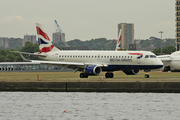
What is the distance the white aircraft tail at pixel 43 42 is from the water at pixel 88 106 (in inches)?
813

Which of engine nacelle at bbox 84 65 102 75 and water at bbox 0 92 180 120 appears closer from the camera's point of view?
water at bbox 0 92 180 120

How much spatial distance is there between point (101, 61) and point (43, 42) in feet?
39.5

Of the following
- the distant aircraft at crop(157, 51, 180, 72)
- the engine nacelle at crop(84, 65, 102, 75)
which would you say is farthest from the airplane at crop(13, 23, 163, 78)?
the distant aircraft at crop(157, 51, 180, 72)

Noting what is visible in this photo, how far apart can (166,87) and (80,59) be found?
21940 mm

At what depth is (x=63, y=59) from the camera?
6669cm

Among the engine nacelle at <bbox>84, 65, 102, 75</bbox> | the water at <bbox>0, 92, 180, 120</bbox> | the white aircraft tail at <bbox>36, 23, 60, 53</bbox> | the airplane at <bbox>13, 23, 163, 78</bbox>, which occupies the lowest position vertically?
the water at <bbox>0, 92, 180, 120</bbox>

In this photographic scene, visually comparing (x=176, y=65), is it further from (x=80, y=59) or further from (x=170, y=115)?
(x=170, y=115)

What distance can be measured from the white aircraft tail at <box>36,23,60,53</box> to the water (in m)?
20.6

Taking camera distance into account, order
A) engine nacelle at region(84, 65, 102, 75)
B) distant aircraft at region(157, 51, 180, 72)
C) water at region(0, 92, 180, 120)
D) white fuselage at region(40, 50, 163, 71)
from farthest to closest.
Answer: distant aircraft at region(157, 51, 180, 72)
white fuselage at region(40, 50, 163, 71)
engine nacelle at region(84, 65, 102, 75)
water at region(0, 92, 180, 120)

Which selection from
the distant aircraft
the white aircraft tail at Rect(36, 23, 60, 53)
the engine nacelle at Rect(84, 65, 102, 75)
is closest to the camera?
the engine nacelle at Rect(84, 65, 102, 75)

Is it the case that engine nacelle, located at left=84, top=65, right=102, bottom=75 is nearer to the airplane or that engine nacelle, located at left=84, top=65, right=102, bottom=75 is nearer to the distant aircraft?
the airplane

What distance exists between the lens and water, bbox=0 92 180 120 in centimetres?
3369

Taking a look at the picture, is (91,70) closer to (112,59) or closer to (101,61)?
(101,61)

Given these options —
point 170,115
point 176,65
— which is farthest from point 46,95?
point 176,65
